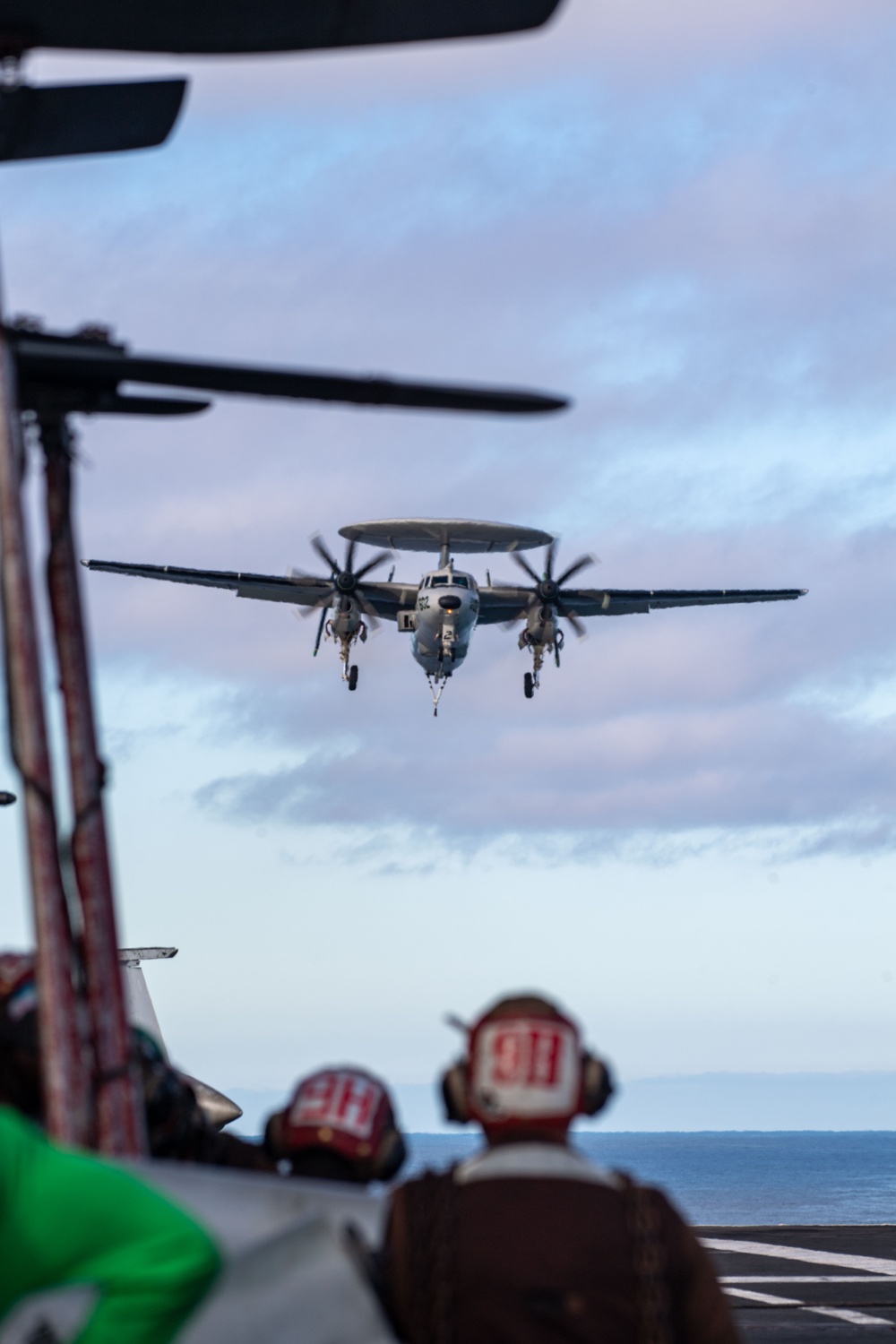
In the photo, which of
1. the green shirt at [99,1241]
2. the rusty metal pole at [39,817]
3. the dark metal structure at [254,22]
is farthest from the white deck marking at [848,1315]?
the green shirt at [99,1241]

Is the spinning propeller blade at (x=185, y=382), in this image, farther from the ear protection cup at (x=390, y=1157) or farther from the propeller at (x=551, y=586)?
the propeller at (x=551, y=586)

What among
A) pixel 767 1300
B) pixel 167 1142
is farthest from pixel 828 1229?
pixel 167 1142

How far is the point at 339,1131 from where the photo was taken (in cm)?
457

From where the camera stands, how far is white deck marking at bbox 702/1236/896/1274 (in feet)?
67.5

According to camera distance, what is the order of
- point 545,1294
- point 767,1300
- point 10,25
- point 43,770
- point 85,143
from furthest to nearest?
point 767,1300, point 85,143, point 10,25, point 43,770, point 545,1294

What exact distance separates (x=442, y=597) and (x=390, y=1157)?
51.4 metres

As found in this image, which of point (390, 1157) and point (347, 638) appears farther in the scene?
point (347, 638)

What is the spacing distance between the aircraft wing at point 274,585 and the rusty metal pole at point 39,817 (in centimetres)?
5727

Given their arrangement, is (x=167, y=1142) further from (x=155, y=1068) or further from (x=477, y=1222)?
(x=477, y=1222)

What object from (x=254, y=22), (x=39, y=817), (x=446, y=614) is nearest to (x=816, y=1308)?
(x=39, y=817)

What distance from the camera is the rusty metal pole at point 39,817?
14.9 feet

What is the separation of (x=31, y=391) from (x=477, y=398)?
1670 mm

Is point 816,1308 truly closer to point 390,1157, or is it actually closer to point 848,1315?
point 848,1315

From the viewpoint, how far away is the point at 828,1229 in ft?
91.4
